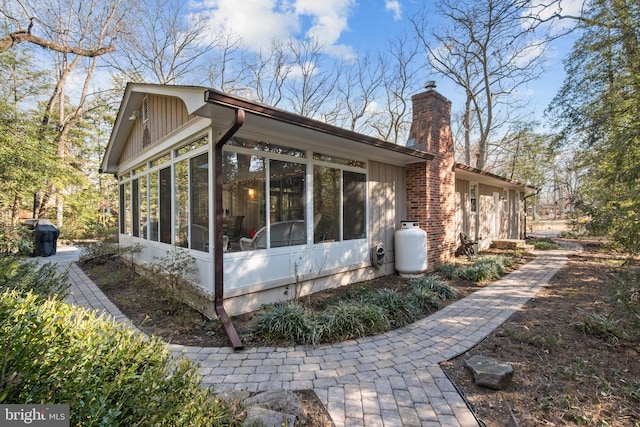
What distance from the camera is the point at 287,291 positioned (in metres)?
4.71

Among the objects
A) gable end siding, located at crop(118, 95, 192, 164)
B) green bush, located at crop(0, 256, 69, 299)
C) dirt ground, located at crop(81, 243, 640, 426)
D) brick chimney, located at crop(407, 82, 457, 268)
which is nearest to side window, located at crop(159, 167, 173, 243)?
gable end siding, located at crop(118, 95, 192, 164)

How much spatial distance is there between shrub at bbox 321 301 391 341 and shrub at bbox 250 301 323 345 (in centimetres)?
14

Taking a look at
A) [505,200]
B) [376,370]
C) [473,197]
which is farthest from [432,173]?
[505,200]

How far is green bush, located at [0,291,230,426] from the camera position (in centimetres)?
119

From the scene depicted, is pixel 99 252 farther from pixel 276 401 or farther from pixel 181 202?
pixel 276 401

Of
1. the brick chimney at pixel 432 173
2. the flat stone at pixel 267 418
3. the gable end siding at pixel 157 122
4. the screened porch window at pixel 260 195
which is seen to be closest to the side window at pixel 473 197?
the brick chimney at pixel 432 173

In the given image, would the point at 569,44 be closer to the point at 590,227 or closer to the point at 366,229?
the point at 590,227

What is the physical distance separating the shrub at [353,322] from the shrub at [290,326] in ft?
0.46

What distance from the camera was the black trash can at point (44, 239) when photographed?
9.44 m

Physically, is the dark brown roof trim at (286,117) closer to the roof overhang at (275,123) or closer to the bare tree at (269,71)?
the roof overhang at (275,123)

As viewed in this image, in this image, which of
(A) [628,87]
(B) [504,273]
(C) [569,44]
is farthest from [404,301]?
(C) [569,44]

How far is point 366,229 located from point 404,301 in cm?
197

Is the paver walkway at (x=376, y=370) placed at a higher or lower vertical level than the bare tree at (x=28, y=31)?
lower

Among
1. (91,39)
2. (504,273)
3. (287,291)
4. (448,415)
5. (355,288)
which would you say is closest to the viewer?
(448,415)
